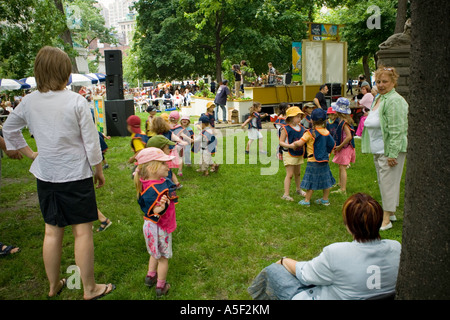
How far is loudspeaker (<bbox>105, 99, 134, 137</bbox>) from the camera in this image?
45.5 feet

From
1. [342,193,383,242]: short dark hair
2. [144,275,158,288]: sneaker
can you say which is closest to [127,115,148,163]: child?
[144,275,158,288]: sneaker

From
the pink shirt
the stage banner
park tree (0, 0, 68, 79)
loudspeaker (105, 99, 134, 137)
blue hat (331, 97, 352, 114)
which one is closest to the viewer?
the pink shirt

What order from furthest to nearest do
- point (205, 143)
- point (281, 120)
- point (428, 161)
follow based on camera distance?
point (281, 120)
point (205, 143)
point (428, 161)

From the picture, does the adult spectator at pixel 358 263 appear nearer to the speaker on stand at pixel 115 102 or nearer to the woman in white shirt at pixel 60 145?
the woman in white shirt at pixel 60 145

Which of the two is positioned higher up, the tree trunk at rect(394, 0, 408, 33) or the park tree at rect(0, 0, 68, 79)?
the tree trunk at rect(394, 0, 408, 33)

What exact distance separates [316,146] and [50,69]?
3965 millimetres

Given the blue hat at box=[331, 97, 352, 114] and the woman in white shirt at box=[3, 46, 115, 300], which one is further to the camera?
the blue hat at box=[331, 97, 352, 114]

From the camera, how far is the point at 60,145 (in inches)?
121

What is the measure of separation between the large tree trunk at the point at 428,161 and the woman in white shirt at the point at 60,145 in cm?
234

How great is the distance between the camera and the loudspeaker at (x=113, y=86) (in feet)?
47.0

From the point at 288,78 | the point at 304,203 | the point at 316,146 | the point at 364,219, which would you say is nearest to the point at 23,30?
the point at 316,146

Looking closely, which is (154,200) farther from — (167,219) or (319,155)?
(319,155)

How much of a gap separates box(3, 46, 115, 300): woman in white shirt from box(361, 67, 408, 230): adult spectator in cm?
335

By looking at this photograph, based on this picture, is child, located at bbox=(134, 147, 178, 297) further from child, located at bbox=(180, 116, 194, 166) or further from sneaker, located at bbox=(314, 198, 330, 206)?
child, located at bbox=(180, 116, 194, 166)
